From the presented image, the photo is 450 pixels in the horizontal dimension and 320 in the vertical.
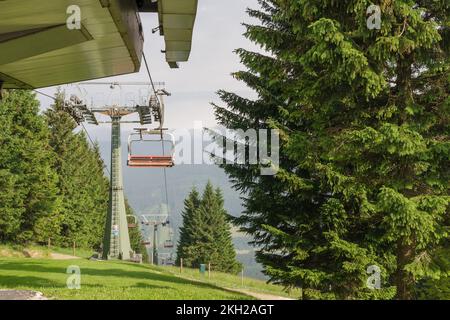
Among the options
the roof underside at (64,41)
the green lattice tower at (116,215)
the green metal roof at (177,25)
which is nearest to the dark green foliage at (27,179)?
the green lattice tower at (116,215)

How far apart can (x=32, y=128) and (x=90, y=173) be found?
27.3 m

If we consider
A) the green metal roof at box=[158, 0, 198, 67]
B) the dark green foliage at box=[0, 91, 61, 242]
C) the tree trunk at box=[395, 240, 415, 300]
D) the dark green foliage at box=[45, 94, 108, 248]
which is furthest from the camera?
the dark green foliage at box=[45, 94, 108, 248]

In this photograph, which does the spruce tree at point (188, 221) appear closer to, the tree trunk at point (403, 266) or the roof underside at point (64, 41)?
the tree trunk at point (403, 266)

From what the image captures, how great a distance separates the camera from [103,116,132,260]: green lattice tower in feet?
104

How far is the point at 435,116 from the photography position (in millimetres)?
8609

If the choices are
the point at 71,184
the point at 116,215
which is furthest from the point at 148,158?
the point at 71,184

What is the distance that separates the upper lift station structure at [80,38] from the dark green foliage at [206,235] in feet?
224

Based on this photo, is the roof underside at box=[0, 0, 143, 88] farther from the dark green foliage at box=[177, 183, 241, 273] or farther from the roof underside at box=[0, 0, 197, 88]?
the dark green foliage at box=[177, 183, 241, 273]

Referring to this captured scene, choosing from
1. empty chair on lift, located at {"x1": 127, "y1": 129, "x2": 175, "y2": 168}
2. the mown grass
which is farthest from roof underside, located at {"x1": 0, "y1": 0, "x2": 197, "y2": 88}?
empty chair on lift, located at {"x1": 127, "y1": 129, "x2": 175, "y2": 168}

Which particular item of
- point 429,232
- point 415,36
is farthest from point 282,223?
point 415,36

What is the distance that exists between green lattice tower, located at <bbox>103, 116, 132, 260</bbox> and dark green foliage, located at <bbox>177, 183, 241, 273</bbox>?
40487 millimetres

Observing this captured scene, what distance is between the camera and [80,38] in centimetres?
337

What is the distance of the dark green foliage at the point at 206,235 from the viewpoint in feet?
240
